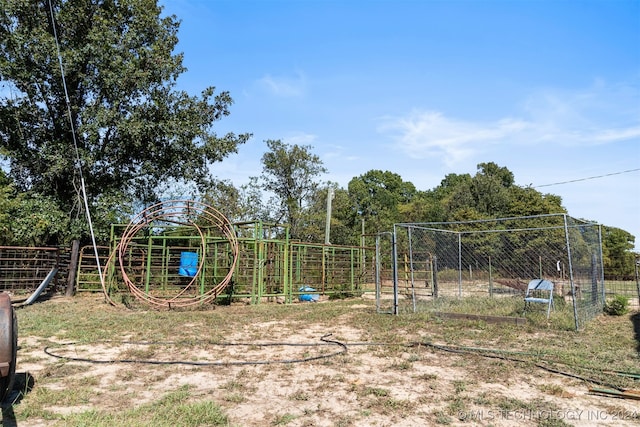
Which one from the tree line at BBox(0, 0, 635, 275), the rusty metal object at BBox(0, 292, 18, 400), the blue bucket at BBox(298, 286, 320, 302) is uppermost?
the tree line at BBox(0, 0, 635, 275)

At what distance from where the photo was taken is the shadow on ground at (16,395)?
308cm

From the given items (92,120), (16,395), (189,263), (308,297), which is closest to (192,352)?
(16,395)

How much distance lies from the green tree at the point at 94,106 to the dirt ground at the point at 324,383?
9.69 meters

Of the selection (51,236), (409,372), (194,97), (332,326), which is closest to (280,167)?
(194,97)

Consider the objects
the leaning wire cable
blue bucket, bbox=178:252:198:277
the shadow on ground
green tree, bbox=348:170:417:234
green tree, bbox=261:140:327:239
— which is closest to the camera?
the shadow on ground

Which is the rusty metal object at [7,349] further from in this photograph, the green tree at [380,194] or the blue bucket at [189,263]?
the green tree at [380,194]

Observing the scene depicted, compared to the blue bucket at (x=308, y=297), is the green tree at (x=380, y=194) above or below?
above

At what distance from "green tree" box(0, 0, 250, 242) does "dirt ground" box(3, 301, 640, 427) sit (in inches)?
382

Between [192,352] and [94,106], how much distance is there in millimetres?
11747

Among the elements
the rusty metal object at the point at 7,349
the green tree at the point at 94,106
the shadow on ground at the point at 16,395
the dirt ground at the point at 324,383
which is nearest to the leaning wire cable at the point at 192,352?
the dirt ground at the point at 324,383

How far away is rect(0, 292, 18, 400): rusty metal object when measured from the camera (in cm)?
312

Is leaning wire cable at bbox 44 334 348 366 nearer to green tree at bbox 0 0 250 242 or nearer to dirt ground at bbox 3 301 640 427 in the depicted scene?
dirt ground at bbox 3 301 640 427

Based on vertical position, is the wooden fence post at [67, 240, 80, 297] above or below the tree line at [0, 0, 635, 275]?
below

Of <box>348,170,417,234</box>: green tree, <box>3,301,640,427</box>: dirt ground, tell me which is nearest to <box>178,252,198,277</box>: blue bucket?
<box>3,301,640,427</box>: dirt ground
